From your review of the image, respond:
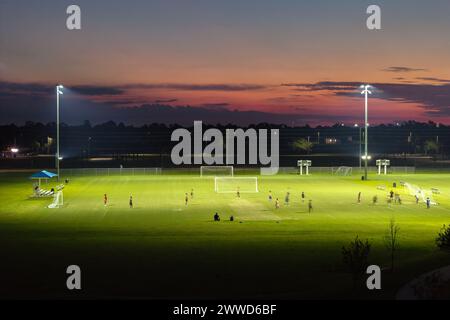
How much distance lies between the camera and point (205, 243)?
114 ft

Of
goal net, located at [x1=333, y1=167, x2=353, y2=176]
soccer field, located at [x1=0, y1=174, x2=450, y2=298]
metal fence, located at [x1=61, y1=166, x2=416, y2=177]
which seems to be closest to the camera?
soccer field, located at [x1=0, y1=174, x2=450, y2=298]

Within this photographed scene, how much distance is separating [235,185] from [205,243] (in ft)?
138

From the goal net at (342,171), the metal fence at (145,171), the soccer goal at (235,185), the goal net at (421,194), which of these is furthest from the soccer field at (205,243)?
the goal net at (342,171)

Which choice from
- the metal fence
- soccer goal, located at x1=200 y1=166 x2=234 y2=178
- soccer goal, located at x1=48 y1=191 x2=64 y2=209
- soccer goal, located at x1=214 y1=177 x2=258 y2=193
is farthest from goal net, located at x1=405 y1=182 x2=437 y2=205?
soccer goal, located at x1=200 y1=166 x2=234 y2=178

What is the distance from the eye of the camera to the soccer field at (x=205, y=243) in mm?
24088

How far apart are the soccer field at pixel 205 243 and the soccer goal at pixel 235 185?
4487 millimetres

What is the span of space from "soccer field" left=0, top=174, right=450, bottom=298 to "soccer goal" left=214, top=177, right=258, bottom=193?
4487 mm

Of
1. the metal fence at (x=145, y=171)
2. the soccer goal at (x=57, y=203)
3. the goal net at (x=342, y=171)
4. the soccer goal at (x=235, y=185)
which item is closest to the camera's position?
the soccer goal at (x=57, y=203)

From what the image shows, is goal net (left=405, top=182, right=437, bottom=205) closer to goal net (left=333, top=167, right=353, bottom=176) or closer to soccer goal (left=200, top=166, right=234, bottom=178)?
goal net (left=333, top=167, right=353, bottom=176)

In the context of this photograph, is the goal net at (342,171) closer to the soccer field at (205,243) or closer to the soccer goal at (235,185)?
the soccer goal at (235,185)

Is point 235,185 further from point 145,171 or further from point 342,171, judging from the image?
point 342,171

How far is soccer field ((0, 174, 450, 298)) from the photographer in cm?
2409

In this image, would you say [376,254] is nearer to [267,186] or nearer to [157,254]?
[157,254]
